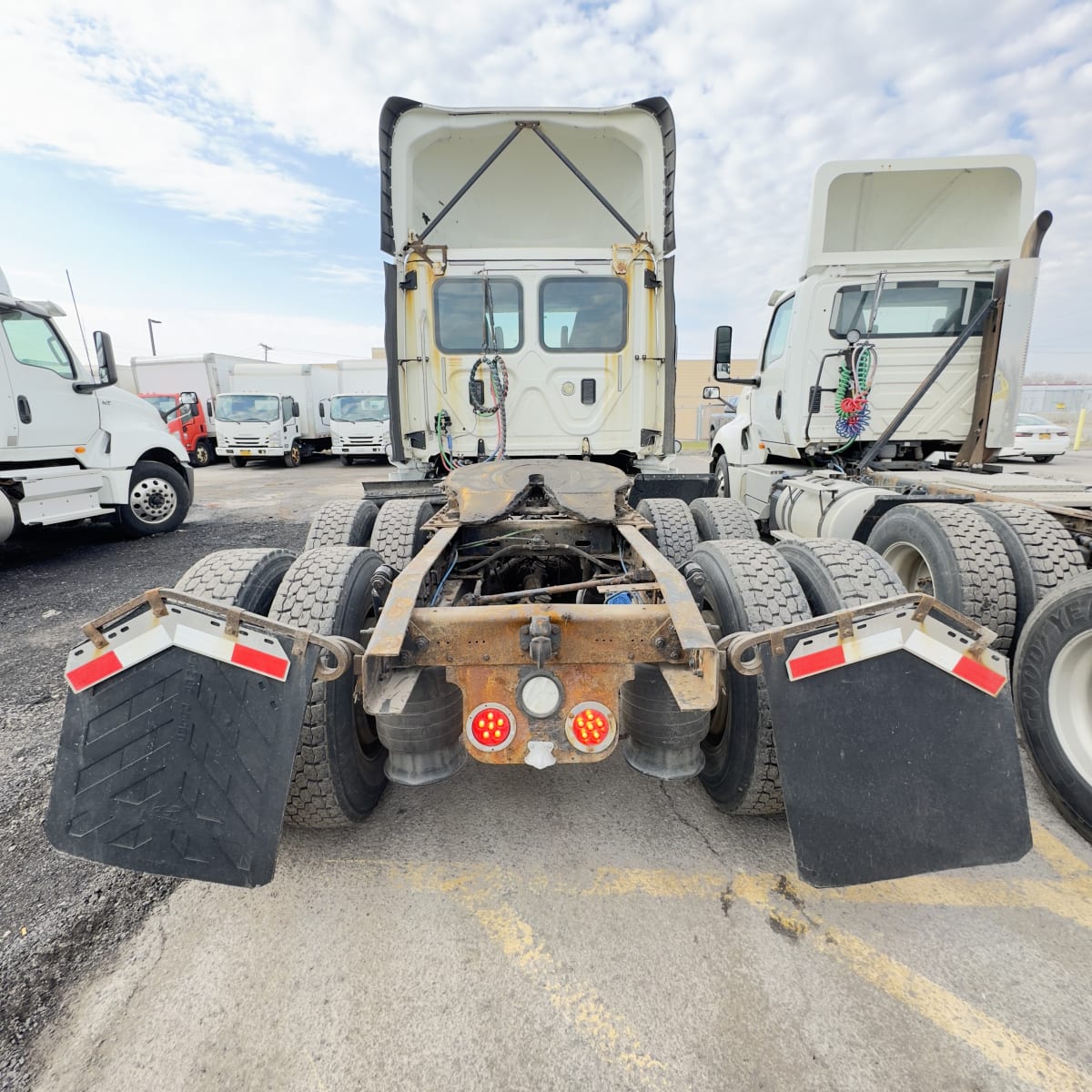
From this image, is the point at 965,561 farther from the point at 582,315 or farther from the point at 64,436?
the point at 64,436

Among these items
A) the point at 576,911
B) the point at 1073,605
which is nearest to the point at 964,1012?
the point at 576,911

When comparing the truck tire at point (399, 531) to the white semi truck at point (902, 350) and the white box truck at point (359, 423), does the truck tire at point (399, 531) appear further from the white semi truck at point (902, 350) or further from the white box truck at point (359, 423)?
the white box truck at point (359, 423)

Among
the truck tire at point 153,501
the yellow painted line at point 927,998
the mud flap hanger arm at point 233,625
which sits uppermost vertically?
the mud flap hanger arm at point 233,625

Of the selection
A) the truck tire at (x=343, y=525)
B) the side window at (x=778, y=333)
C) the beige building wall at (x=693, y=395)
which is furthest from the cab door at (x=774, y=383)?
the beige building wall at (x=693, y=395)

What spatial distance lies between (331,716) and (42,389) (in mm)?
6970

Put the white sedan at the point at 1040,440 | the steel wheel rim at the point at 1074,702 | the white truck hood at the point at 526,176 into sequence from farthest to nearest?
the white sedan at the point at 1040,440, the white truck hood at the point at 526,176, the steel wheel rim at the point at 1074,702

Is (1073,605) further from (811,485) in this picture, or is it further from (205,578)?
(205,578)

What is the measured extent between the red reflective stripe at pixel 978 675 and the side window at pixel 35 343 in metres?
8.57

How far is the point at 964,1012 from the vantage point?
5.50ft

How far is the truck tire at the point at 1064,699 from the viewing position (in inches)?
90.6

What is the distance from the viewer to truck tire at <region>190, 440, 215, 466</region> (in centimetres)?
1934

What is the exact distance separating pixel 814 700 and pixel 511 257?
4.21 m

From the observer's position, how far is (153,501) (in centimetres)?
820

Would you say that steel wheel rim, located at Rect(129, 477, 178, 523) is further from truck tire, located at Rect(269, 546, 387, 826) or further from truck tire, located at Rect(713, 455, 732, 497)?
truck tire, located at Rect(713, 455, 732, 497)
